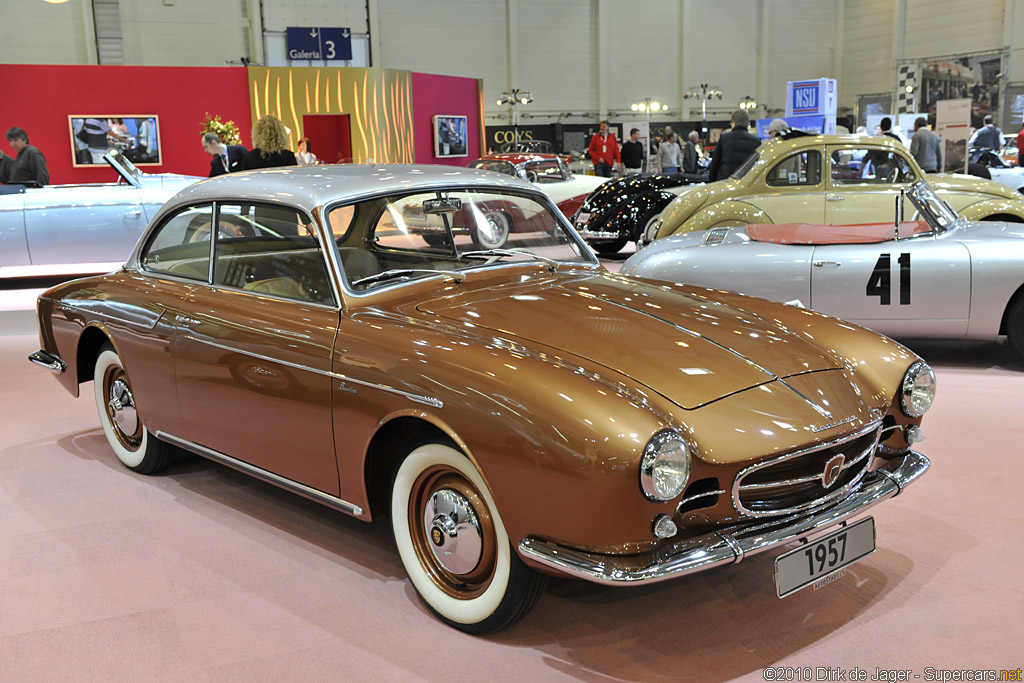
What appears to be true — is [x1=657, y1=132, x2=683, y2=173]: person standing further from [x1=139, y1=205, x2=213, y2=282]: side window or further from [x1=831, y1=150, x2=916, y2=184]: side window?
[x1=139, y1=205, x2=213, y2=282]: side window

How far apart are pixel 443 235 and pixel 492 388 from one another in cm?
123

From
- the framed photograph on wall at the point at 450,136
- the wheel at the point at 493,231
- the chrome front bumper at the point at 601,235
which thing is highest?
the framed photograph on wall at the point at 450,136

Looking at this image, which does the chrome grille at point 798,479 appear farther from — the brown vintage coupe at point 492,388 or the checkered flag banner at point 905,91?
the checkered flag banner at point 905,91

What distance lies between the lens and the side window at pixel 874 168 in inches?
308

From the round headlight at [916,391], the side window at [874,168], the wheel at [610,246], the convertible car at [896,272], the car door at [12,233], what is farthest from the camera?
the wheel at [610,246]

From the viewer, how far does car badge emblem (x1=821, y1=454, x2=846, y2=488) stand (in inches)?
101

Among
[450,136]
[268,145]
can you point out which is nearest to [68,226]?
[268,145]

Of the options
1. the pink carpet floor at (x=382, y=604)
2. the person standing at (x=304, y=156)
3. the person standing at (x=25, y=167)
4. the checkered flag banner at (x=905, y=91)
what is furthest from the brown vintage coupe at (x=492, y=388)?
the checkered flag banner at (x=905, y=91)

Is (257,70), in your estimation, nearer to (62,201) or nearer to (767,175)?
(62,201)

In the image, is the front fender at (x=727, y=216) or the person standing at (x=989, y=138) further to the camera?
the person standing at (x=989, y=138)

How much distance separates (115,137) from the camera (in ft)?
54.1

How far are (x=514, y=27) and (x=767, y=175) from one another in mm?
22189

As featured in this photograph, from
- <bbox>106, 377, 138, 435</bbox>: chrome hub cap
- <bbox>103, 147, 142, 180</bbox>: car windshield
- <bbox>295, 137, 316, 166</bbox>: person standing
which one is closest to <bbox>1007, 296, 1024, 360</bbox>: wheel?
<bbox>106, 377, 138, 435</bbox>: chrome hub cap

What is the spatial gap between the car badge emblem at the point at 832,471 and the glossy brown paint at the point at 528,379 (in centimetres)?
9
